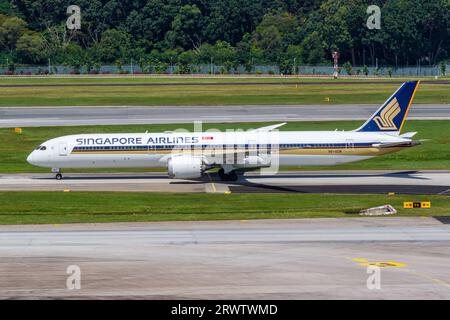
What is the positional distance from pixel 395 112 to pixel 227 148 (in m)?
13.6

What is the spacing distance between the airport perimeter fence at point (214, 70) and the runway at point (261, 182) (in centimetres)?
12008

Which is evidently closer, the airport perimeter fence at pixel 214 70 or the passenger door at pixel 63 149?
the passenger door at pixel 63 149

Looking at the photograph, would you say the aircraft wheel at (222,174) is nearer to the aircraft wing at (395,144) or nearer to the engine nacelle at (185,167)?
the engine nacelle at (185,167)

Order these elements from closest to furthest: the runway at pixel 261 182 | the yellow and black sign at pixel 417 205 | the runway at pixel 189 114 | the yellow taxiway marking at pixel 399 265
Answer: the yellow taxiway marking at pixel 399 265
the yellow and black sign at pixel 417 205
the runway at pixel 261 182
the runway at pixel 189 114

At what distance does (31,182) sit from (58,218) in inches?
633

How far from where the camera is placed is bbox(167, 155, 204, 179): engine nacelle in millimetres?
63219

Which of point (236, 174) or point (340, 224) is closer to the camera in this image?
point (340, 224)

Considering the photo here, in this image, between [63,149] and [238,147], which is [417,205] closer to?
[238,147]

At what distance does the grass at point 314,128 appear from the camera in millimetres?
73312

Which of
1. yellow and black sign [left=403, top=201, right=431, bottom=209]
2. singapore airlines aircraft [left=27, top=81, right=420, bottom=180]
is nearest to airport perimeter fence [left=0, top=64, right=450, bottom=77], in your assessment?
singapore airlines aircraft [left=27, top=81, right=420, bottom=180]

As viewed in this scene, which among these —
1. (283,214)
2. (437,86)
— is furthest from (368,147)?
(437,86)

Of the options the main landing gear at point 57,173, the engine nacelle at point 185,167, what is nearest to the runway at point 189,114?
the main landing gear at point 57,173
